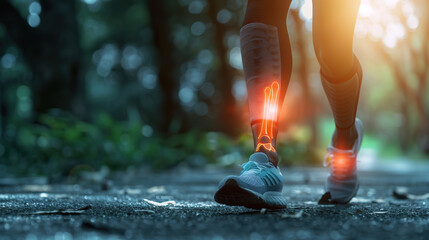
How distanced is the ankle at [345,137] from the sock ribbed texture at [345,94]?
6 cm

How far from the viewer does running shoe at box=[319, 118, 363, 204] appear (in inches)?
133

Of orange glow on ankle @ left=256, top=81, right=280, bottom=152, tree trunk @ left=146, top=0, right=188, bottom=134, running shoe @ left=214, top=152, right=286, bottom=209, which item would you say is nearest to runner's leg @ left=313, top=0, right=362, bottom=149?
orange glow on ankle @ left=256, top=81, right=280, bottom=152

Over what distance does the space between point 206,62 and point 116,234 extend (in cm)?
2612

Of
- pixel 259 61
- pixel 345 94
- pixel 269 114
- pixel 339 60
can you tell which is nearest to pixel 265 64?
pixel 259 61

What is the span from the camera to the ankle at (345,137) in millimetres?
3412

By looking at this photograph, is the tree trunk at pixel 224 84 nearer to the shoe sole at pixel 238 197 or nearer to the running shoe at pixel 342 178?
the running shoe at pixel 342 178

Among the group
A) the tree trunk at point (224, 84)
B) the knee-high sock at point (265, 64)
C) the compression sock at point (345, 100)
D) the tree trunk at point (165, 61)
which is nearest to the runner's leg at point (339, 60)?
the compression sock at point (345, 100)

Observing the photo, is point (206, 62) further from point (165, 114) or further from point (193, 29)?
point (165, 114)

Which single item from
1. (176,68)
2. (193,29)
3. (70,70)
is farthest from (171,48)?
(193,29)

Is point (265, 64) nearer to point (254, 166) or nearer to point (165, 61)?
point (254, 166)

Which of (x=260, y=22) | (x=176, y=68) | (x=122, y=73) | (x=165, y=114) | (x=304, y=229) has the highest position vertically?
(x=122, y=73)

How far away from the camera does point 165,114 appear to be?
1341 centimetres

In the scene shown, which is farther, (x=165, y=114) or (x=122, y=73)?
(x=122, y=73)

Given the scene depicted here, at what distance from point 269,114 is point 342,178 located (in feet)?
2.46
